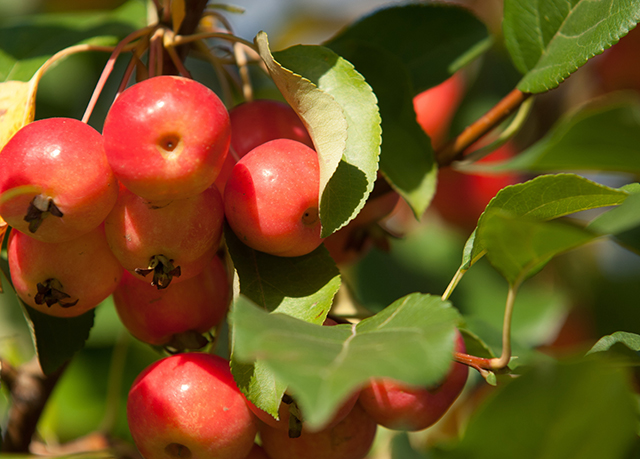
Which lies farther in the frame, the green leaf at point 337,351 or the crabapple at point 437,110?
the crabapple at point 437,110

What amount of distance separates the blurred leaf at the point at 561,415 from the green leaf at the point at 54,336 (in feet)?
1.95

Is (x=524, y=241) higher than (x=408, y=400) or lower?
higher

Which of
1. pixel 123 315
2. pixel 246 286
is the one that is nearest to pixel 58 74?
pixel 123 315

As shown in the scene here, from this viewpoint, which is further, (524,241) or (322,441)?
(322,441)

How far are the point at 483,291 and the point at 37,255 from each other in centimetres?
119

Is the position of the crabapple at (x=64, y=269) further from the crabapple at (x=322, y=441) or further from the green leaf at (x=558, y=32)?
the green leaf at (x=558, y=32)

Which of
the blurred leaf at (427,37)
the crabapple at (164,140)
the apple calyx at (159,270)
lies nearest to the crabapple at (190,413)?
the apple calyx at (159,270)

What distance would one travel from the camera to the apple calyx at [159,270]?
0.65 m

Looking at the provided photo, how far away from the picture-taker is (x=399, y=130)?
0.91 m

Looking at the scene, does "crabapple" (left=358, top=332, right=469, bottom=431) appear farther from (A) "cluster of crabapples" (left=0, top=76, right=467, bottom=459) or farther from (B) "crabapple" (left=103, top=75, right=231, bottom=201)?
(B) "crabapple" (left=103, top=75, right=231, bottom=201)

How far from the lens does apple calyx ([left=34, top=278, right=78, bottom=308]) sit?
0.68 m

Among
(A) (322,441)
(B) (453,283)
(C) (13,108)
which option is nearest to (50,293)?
(C) (13,108)

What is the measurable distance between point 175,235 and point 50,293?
172 millimetres

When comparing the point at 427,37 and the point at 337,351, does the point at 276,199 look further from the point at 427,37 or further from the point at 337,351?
the point at 427,37
